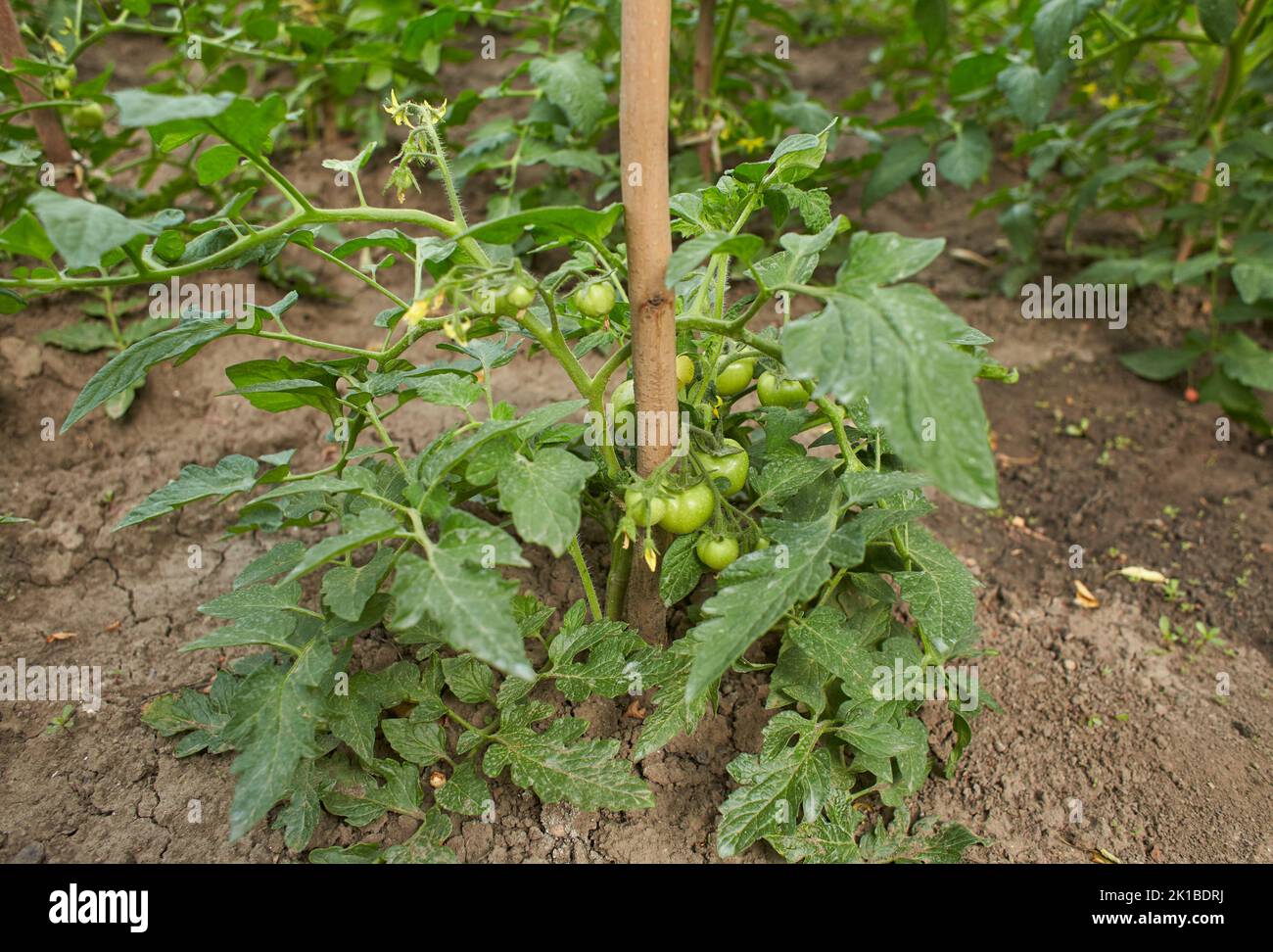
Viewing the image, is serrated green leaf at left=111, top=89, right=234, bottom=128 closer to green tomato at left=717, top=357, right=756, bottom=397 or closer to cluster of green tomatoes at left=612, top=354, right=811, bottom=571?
cluster of green tomatoes at left=612, top=354, right=811, bottom=571

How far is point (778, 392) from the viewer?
1668 mm

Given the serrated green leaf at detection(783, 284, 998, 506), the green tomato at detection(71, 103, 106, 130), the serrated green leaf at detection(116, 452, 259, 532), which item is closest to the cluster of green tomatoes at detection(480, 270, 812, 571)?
the serrated green leaf at detection(783, 284, 998, 506)

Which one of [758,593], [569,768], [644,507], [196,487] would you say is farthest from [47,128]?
[758,593]

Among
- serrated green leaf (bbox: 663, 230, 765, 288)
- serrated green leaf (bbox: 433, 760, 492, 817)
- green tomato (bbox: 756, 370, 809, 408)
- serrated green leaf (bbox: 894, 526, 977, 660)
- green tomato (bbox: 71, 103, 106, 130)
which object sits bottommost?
serrated green leaf (bbox: 433, 760, 492, 817)

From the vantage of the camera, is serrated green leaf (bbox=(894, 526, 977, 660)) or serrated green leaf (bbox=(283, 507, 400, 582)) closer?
serrated green leaf (bbox=(283, 507, 400, 582))

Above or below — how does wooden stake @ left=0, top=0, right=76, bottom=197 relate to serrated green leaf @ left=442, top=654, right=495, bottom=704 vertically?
above

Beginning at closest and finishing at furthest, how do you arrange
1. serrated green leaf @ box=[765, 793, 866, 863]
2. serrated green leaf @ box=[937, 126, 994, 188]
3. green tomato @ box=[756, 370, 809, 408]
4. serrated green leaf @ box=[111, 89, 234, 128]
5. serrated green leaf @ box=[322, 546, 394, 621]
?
serrated green leaf @ box=[111, 89, 234, 128]
serrated green leaf @ box=[322, 546, 394, 621]
serrated green leaf @ box=[765, 793, 866, 863]
green tomato @ box=[756, 370, 809, 408]
serrated green leaf @ box=[937, 126, 994, 188]

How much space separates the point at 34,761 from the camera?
170 centimetres

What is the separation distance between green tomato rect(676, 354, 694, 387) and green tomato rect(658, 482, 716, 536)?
0.23 metres

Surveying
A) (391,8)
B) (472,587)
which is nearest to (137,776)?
(472,587)

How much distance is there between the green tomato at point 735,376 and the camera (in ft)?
5.62

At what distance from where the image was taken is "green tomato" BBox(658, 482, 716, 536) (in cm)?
148

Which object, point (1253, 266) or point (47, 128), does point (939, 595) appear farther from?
point (47, 128)

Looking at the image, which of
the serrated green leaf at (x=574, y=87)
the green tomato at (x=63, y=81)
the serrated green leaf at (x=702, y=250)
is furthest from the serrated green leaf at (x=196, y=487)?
the serrated green leaf at (x=574, y=87)
